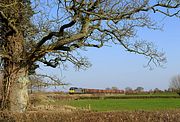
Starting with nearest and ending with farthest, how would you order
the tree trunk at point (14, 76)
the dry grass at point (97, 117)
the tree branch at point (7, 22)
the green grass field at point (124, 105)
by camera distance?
the dry grass at point (97, 117)
the tree branch at point (7, 22)
the tree trunk at point (14, 76)
the green grass field at point (124, 105)

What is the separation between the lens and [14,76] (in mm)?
17312

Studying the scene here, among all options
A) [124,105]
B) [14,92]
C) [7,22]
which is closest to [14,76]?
[14,92]

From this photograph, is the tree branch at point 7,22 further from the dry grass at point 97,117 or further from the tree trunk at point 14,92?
the dry grass at point 97,117

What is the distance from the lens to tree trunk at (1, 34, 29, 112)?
678 inches

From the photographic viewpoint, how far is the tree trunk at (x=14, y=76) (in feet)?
56.5

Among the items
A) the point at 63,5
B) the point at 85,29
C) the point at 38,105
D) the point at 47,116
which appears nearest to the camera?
the point at 47,116

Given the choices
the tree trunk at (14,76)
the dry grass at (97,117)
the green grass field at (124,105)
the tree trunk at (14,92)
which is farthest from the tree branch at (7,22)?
the green grass field at (124,105)

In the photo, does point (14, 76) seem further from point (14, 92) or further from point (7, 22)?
point (7, 22)

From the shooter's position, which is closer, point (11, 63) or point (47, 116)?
point (47, 116)

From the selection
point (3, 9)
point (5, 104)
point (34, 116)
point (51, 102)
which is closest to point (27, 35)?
point (3, 9)

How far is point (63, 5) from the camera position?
1594 centimetres

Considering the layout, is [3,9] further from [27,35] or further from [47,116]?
[47,116]

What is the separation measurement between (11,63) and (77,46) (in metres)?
3.18

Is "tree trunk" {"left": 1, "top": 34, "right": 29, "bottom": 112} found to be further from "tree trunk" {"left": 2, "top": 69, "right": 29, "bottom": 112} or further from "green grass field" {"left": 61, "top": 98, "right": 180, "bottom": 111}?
"green grass field" {"left": 61, "top": 98, "right": 180, "bottom": 111}
